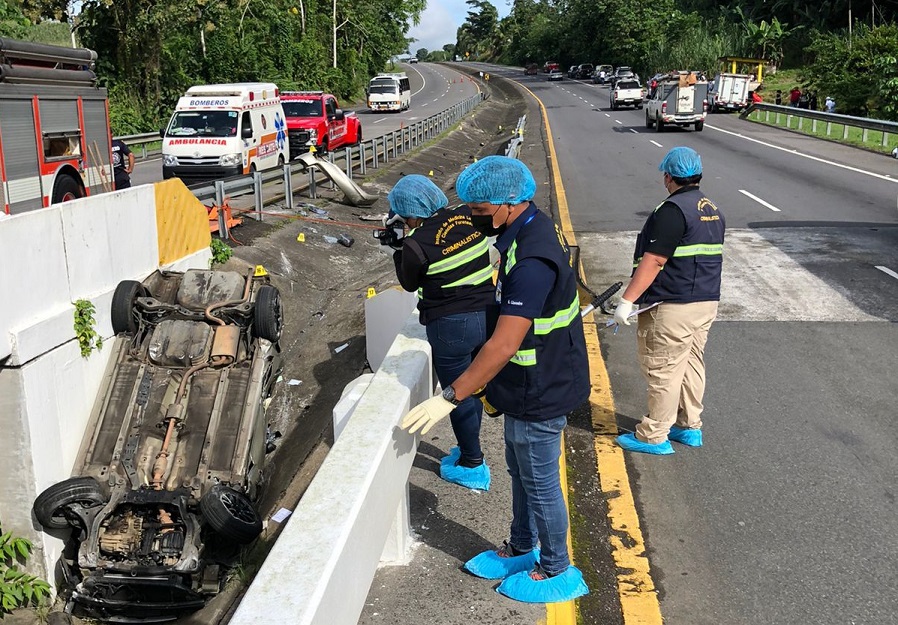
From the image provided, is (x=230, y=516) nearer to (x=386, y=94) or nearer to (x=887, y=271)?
(x=887, y=271)

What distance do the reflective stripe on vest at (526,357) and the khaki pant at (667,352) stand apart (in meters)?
2.12

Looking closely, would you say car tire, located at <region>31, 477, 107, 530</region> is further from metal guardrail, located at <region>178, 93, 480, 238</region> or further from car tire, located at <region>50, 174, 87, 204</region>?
car tire, located at <region>50, 174, 87, 204</region>

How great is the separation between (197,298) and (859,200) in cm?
1273

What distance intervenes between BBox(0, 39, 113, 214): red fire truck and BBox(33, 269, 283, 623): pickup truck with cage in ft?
12.1

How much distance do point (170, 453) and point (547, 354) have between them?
539 centimetres

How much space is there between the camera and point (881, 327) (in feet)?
26.7

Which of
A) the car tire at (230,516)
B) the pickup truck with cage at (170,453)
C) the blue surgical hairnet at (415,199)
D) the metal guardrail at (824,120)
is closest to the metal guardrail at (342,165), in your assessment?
the pickup truck with cage at (170,453)

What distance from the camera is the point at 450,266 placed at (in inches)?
191

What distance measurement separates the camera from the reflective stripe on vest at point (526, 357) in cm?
351

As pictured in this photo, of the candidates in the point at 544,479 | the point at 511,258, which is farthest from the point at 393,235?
the point at 544,479

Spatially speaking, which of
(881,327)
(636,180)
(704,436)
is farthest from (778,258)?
(636,180)

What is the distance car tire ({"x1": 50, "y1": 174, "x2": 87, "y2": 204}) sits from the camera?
41.7 feet

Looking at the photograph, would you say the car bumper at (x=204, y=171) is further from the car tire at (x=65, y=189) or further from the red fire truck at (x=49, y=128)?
the car tire at (x=65, y=189)

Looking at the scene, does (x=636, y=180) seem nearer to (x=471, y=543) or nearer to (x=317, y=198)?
(x=317, y=198)
